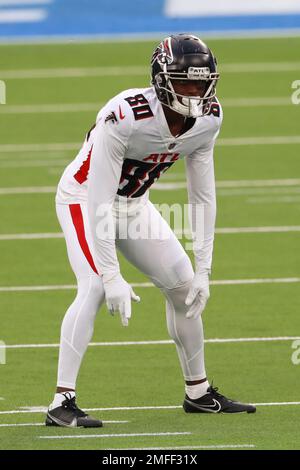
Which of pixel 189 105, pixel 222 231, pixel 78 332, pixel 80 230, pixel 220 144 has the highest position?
pixel 189 105

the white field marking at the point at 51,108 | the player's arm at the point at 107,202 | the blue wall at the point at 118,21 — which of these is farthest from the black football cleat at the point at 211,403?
the blue wall at the point at 118,21

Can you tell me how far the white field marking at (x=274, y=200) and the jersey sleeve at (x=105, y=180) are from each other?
727 centimetres

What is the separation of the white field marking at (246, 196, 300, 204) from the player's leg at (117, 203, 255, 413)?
670 cm

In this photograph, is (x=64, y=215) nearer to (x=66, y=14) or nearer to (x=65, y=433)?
(x=65, y=433)

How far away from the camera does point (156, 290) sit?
11.5 metres

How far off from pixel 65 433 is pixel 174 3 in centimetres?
1492

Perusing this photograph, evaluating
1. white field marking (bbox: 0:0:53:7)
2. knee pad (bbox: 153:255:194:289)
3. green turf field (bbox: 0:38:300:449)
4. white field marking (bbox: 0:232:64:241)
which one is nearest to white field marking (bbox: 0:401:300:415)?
green turf field (bbox: 0:38:300:449)

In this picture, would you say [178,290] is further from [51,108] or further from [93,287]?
[51,108]

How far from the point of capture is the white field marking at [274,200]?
14508 mm

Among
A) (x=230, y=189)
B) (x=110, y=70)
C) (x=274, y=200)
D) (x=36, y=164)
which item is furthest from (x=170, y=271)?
(x=110, y=70)

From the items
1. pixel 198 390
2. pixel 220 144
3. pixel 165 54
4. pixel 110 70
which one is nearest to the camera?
pixel 165 54

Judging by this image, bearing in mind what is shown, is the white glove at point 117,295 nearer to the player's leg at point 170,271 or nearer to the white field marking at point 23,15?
the player's leg at point 170,271

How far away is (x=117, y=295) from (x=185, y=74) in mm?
1155

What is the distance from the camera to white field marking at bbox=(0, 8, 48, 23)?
21.7 meters
